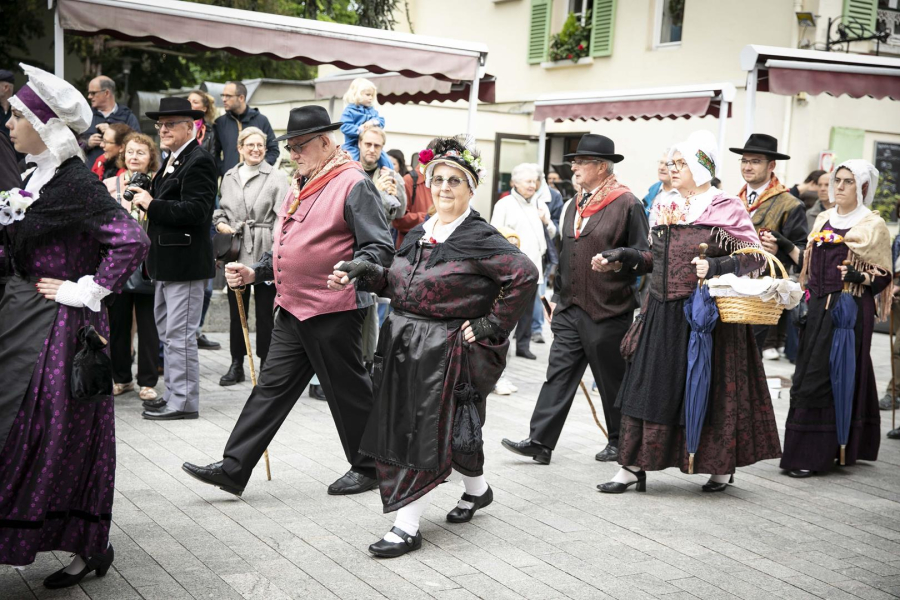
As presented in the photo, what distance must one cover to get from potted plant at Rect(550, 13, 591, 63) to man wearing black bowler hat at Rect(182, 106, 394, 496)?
1488 cm

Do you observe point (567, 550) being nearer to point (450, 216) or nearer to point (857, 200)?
point (450, 216)

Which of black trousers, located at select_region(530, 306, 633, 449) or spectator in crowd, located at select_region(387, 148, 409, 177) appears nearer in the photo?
black trousers, located at select_region(530, 306, 633, 449)

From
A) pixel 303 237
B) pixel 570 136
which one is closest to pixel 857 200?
pixel 303 237

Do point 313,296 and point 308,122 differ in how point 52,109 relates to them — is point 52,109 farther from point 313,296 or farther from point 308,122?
point 313,296

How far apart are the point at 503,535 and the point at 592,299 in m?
1.85

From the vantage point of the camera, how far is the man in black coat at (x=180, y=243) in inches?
269

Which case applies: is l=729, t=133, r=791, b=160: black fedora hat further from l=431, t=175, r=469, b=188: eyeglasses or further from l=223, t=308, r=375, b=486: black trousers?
l=223, t=308, r=375, b=486: black trousers

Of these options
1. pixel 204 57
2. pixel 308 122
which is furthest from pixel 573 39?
pixel 308 122

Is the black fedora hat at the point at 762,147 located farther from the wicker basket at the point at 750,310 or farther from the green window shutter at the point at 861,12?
the green window shutter at the point at 861,12

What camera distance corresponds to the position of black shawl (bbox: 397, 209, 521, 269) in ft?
15.1

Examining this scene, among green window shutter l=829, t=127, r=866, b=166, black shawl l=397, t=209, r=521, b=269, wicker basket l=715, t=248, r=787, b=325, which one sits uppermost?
green window shutter l=829, t=127, r=866, b=166

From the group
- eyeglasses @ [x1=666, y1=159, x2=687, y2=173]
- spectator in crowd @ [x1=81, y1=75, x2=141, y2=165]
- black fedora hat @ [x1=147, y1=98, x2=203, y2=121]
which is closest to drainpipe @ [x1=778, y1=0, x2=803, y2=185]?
spectator in crowd @ [x1=81, y1=75, x2=141, y2=165]

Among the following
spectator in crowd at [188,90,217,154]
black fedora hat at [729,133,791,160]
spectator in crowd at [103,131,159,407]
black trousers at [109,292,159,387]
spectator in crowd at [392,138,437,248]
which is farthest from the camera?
spectator in crowd at [188,90,217,154]

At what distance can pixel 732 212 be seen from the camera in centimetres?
565
